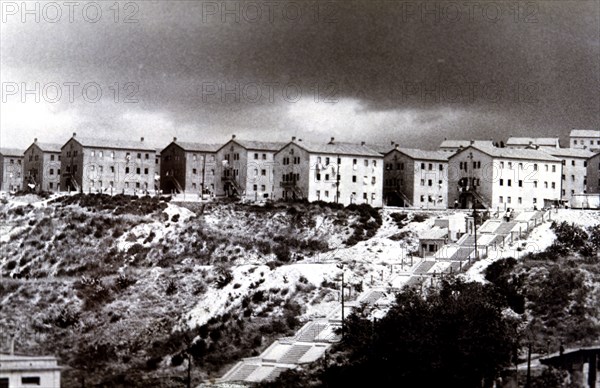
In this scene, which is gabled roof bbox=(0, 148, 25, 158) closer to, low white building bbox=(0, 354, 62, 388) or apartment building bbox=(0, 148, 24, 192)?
apartment building bbox=(0, 148, 24, 192)

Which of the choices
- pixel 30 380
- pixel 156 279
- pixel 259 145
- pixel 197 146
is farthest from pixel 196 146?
pixel 30 380

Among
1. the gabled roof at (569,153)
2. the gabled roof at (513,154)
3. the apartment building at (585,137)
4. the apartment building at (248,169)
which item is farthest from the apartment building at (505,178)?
the apartment building at (585,137)

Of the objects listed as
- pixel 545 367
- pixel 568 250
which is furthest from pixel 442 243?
pixel 545 367

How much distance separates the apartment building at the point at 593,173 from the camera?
3691 inches

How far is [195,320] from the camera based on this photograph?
177 ft

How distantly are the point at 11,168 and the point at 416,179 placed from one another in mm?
46203

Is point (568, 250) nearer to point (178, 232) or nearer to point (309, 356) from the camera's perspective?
point (309, 356)

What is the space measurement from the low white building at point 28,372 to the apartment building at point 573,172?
61.0 metres

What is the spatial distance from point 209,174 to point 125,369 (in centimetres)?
4455

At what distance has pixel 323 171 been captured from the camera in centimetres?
8025

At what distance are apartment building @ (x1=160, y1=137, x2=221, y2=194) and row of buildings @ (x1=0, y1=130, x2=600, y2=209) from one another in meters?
0.09

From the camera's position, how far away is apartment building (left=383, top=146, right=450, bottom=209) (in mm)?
82750

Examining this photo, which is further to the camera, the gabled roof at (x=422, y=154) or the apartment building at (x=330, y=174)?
the gabled roof at (x=422, y=154)

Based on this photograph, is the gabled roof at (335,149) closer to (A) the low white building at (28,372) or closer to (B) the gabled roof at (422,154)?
(B) the gabled roof at (422,154)
